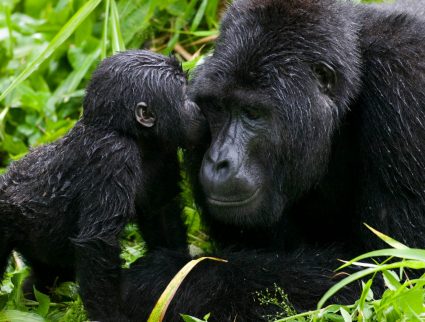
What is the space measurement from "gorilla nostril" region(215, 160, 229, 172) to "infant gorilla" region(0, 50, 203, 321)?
447 millimetres

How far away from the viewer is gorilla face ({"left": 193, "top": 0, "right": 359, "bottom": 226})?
5.47 m

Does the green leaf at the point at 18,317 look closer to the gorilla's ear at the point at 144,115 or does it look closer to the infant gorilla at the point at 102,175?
the infant gorilla at the point at 102,175

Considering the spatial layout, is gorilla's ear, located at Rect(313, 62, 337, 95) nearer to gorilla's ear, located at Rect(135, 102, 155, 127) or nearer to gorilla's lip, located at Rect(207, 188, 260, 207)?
gorilla's lip, located at Rect(207, 188, 260, 207)

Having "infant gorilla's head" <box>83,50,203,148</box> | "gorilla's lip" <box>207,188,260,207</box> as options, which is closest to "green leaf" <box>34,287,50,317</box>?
"infant gorilla's head" <box>83,50,203,148</box>

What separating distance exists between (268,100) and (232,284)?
1.07 m

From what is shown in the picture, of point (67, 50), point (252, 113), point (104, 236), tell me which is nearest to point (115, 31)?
point (67, 50)

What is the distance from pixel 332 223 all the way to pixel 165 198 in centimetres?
110

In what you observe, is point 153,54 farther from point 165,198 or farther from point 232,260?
point 232,260

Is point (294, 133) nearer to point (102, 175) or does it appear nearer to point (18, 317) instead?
point (102, 175)

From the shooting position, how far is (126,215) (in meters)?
5.36

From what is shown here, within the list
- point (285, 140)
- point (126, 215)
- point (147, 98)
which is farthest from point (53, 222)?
point (285, 140)

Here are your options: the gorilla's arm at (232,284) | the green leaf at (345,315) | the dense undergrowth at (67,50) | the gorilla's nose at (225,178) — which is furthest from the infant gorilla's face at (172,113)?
the green leaf at (345,315)

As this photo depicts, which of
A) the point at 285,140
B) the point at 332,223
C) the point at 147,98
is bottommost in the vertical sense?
the point at 332,223

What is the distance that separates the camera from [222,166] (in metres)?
5.40
